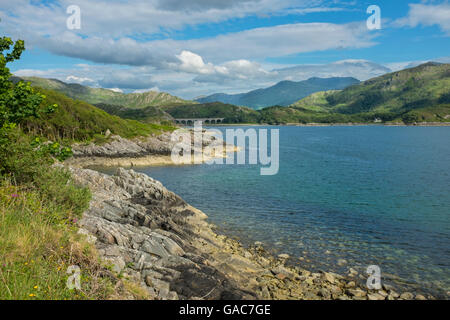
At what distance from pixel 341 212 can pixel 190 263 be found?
24.3 metres

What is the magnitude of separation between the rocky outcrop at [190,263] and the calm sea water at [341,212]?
2.52 metres

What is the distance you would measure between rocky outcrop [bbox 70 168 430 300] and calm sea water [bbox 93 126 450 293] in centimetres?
252

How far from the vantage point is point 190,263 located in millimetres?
15859

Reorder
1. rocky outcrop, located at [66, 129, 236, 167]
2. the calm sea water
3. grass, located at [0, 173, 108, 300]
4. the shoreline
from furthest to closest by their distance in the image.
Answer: rocky outcrop, located at [66, 129, 236, 167] < the calm sea water < the shoreline < grass, located at [0, 173, 108, 300]

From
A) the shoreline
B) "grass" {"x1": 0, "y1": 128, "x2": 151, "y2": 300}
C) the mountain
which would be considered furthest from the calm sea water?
the mountain

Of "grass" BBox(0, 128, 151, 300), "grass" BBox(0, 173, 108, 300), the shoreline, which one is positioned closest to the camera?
"grass" BBox(0, 173, 108, 300)

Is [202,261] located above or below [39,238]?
below

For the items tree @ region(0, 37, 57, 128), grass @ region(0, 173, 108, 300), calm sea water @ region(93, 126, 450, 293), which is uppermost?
tree @ region(0, 37, 57, 128)

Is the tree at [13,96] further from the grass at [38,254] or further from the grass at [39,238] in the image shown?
the grass at [38,254]

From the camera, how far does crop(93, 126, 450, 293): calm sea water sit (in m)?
22.2

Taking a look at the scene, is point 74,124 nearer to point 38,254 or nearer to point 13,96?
point 13,96

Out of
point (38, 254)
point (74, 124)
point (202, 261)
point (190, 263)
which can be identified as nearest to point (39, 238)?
point (38, 254)

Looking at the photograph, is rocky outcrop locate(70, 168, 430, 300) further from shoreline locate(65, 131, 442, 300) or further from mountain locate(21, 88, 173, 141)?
mountain locate(21, 88, 173, 141)
